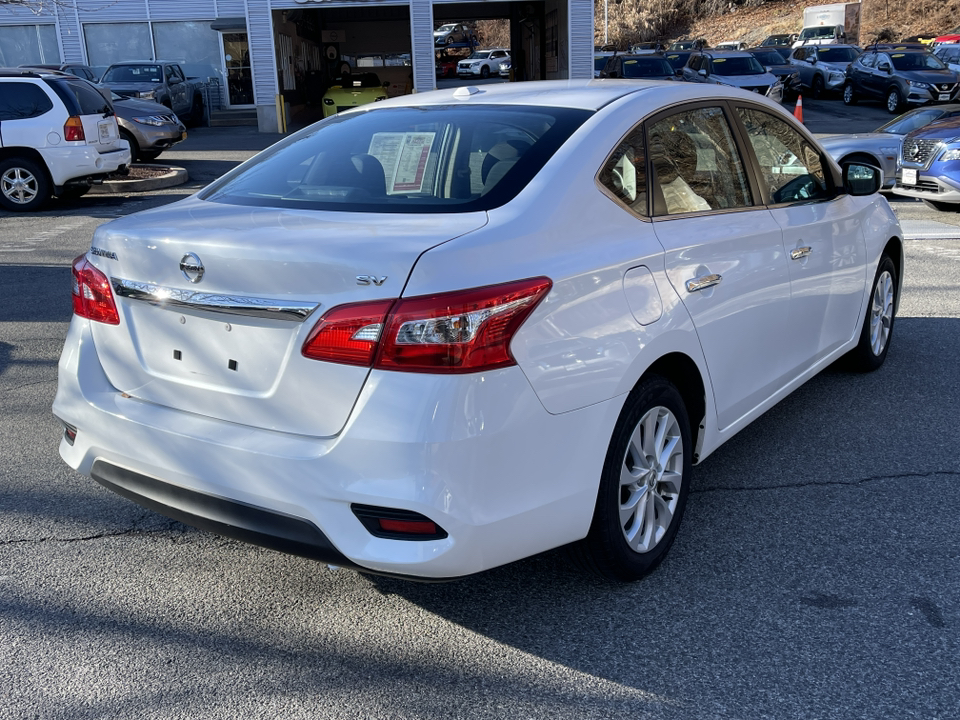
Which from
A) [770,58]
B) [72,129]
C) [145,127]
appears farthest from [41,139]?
[770,58]

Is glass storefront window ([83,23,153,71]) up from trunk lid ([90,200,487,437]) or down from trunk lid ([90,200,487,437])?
up

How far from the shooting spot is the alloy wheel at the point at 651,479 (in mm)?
3250

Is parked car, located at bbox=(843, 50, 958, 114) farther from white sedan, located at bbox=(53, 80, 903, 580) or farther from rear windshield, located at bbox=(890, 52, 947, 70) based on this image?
white sedan, located at bbox=(53, 80, 903, 580)

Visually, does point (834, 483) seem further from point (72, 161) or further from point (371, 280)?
point (72, 161)

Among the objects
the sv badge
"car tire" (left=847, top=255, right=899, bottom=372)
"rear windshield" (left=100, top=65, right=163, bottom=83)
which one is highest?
"rear windshield" (left=100, top=65, right=163, bottom=83)

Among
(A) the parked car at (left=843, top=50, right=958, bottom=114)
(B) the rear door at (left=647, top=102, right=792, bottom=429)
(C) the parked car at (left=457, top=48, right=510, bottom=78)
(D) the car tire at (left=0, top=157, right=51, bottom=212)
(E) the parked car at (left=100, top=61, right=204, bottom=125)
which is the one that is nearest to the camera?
(B) the rear door at (left=647, top=102, right=792, bottom=429)

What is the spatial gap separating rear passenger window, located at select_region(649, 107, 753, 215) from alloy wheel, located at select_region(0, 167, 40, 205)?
37.4 feet

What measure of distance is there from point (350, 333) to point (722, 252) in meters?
1.66

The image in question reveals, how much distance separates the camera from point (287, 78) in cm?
2850

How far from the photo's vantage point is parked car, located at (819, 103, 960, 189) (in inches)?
506

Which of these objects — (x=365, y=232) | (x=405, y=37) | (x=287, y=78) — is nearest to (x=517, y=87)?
(x=365, y=232)

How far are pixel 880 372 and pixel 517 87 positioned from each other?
3042 millimetres

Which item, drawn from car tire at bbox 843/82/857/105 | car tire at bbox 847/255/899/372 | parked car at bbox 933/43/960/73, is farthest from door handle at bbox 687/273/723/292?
parked car at bbox 933/43/960/73

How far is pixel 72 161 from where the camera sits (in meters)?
12.8
